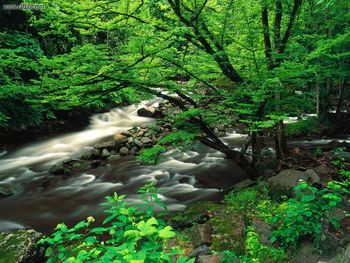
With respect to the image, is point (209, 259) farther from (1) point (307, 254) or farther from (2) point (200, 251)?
(1) point (307, 254)

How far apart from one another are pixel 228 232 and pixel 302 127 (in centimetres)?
930

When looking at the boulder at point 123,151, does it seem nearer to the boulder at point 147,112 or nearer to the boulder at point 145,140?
the boulder at point 145,140

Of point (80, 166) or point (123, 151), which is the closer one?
point (80, 166)

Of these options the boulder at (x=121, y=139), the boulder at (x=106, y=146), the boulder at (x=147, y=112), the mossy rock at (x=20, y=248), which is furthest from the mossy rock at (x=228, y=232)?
the boulder at (x=147, y=112)

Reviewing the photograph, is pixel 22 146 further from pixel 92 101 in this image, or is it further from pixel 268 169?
pixel 268 169

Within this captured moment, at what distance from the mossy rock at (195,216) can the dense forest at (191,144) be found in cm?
4

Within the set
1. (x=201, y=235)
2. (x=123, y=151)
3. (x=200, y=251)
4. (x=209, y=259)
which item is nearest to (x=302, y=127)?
(x=123, y=151)

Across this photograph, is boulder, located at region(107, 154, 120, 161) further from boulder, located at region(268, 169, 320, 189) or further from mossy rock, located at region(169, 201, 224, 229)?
boulder, located at region(268, 169, 320, 189)

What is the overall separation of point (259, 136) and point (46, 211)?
6695 mm

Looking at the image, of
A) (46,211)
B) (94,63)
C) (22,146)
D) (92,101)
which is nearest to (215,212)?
(92,101)

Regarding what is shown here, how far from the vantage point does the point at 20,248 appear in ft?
16.9

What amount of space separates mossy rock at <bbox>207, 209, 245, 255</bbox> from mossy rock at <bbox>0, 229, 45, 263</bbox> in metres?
3.35

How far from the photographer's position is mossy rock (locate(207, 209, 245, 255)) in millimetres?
4793

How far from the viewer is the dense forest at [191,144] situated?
13.5ft
